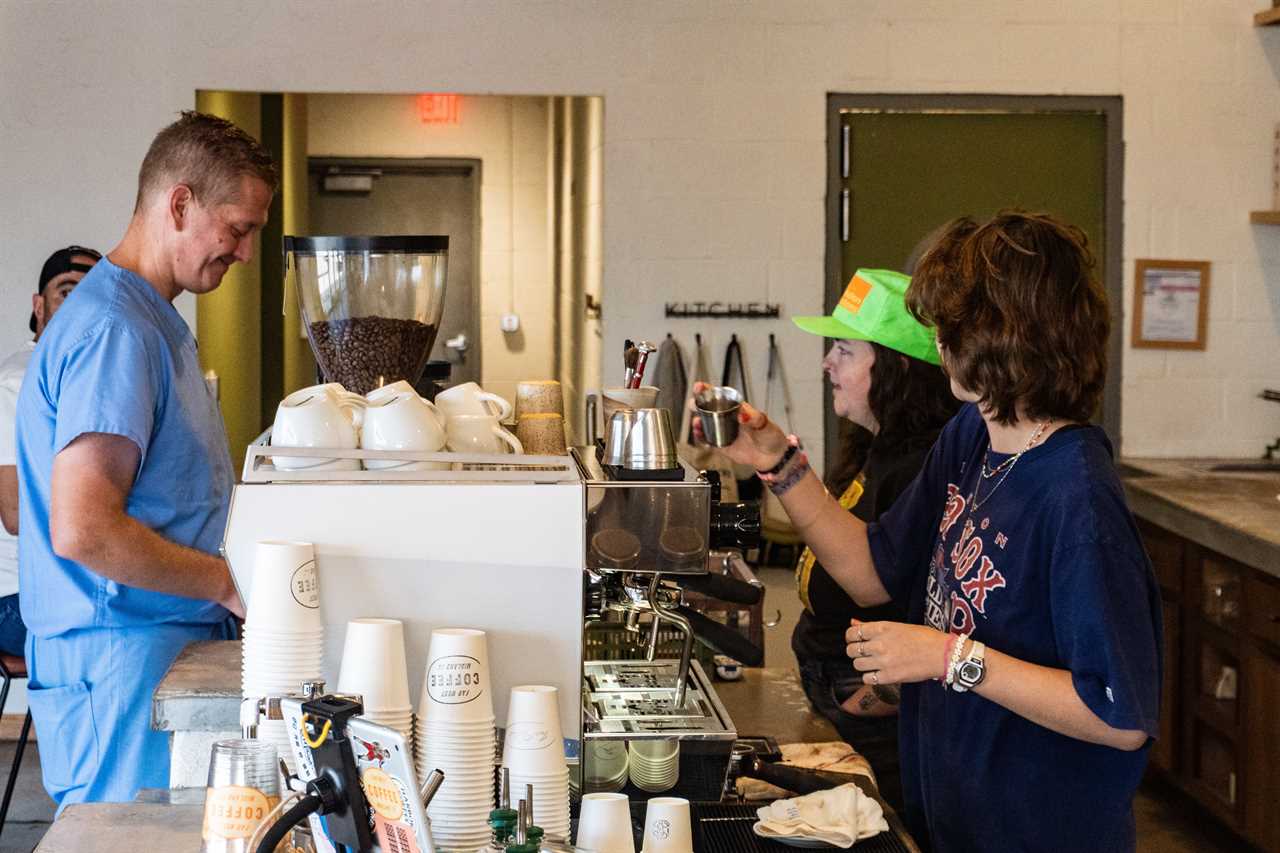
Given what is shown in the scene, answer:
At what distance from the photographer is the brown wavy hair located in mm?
1761

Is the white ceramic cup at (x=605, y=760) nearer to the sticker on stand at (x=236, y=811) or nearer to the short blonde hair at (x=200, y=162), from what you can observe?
the sticker on stand at (x=236, y=811)

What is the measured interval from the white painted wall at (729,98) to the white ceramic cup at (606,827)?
3378 mm

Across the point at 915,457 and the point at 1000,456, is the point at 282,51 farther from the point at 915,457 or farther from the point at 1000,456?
the point at 1000,456

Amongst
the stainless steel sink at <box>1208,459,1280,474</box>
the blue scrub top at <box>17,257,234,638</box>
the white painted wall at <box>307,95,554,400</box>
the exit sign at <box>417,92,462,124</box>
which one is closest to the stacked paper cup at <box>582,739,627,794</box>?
the blue scrub top at <box>17,257,234,638</box>

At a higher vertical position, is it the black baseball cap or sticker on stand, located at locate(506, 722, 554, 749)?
the black baseball cap

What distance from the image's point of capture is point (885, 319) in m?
2.54

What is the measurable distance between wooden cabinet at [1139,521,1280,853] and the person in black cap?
2.97 m

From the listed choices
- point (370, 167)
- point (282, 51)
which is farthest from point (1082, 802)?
point (370, 167)

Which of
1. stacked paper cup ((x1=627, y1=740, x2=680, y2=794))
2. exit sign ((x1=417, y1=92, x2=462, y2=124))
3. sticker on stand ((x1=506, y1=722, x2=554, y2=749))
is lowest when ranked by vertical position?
stacked paper cup ((x1=627, y1=740, x2=680, y2=794))

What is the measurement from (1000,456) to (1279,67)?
3520 mm

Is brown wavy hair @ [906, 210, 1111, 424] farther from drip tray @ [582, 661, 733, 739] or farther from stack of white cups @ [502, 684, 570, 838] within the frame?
stack of white cups @ [502, 684, 570, 838]

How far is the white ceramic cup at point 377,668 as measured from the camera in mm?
1476

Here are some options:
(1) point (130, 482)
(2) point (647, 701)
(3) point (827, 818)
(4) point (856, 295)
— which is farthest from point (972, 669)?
(1) point (130, 482)

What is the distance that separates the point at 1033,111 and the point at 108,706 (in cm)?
365
